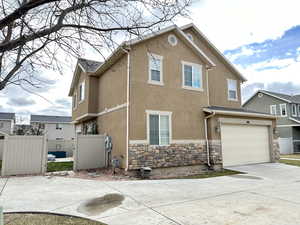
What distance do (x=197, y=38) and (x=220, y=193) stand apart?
12215 millimetres

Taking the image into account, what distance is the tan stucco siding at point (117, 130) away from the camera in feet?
33.5

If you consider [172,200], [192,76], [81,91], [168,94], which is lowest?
[172,200]

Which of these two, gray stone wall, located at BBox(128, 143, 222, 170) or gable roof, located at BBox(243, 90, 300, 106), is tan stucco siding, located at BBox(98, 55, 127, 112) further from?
gable roof, located at BBox(243, 90, 300, 106)

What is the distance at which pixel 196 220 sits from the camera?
4.41 m

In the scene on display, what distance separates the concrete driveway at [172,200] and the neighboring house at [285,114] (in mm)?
20178

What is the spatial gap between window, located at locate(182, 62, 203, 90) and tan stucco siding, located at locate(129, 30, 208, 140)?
250 millimetres

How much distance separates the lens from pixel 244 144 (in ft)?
43.3

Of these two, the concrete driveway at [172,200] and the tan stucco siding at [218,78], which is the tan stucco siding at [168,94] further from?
the concrete driveway at [172,200]

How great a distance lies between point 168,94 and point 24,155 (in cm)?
782

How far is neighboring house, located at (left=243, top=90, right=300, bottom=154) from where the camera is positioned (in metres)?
25.8

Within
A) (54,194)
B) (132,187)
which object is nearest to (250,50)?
(132,187)

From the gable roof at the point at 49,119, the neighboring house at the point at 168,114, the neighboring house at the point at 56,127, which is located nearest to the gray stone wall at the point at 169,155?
the neighboring house at the point at 168,114

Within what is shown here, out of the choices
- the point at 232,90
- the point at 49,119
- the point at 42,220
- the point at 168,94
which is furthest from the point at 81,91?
the point at 49,119

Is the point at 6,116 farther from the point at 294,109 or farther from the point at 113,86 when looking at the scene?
the point at 294,109
